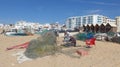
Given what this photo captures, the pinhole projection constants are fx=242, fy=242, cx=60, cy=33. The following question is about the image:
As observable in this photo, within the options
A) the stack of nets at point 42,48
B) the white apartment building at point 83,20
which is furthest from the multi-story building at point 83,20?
the stack of nets at point 42,48

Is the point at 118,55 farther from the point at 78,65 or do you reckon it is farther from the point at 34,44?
the point at 34,44

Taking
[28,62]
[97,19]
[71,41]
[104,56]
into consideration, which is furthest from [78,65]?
[97,19]

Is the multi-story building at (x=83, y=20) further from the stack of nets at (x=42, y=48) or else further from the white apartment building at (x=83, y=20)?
the stack of nets at (x=42, y=48)

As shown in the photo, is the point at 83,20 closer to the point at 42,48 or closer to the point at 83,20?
the point at 83,20

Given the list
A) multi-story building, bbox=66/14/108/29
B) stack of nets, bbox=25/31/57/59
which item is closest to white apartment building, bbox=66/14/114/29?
multi-story building, bbox=66/14/108/29

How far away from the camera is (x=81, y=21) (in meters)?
172

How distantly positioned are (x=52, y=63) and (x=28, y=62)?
1.45 m

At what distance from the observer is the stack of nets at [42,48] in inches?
544

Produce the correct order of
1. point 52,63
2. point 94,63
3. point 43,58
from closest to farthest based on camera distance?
point 94,63, point 52,63, point 43,58

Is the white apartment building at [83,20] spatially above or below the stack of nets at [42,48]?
above

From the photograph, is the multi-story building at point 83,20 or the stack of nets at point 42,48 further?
the multi-story building at point 83,20

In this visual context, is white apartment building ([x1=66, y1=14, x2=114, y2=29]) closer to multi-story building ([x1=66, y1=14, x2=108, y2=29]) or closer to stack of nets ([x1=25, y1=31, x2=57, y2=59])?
multi-story building ([x1=66, y1=14, x2=108, y2=29])

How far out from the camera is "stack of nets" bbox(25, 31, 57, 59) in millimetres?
13807

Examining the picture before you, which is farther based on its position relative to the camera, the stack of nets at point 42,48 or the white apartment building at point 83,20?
the white apartment building at point 83,20
